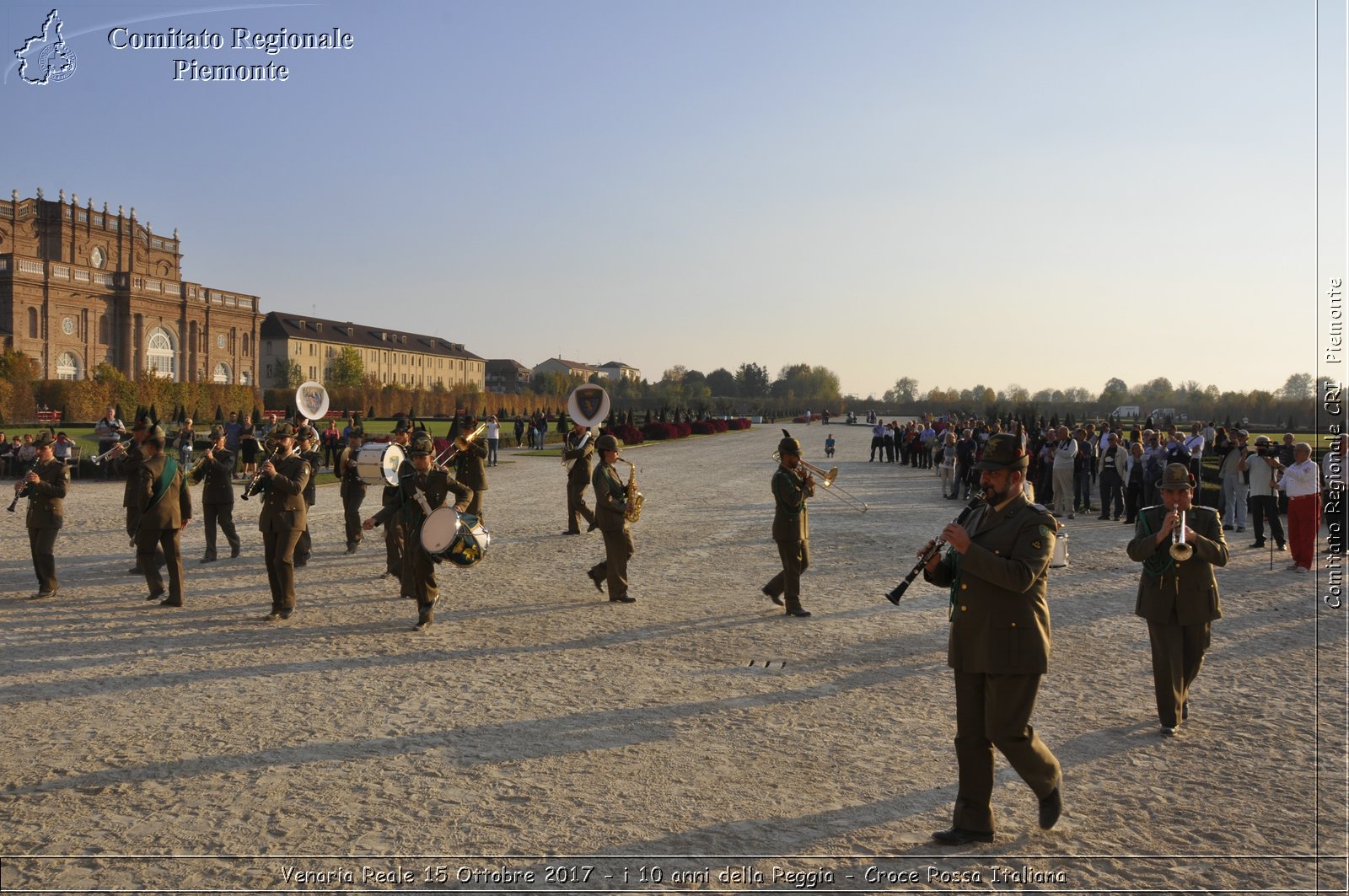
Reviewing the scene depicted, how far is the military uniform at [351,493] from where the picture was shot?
44.3 ft

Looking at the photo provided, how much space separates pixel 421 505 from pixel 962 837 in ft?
20.4

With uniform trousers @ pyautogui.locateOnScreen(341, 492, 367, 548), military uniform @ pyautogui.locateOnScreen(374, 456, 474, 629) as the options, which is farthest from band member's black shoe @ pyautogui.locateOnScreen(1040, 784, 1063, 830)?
uniform trousers @ pyautogui.locateOnScreen(341, 492, 367, 548)

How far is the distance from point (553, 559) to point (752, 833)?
9031 mm

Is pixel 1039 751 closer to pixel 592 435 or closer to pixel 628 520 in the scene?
pixel 628 520

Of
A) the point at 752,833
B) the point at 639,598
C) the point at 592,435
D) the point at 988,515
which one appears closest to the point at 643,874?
the point at 752,833

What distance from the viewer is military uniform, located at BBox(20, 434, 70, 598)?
10.4 metres

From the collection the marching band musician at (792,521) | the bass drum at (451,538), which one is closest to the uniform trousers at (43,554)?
the bass drum at (451,538)

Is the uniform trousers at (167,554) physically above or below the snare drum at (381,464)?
below

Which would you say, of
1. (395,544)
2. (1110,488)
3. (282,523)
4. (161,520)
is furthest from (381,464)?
(1110,488)

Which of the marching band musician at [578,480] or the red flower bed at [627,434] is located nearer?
the marching band musician at [578,480]

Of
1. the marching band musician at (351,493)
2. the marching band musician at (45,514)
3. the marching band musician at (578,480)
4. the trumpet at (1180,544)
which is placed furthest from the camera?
the marching band musician at (578,480)

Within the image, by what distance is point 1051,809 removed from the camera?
4891 mm

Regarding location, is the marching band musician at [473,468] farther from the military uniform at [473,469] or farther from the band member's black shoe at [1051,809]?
the band member's black shoe at [1051,809]

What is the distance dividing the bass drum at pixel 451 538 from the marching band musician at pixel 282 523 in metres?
1.59
